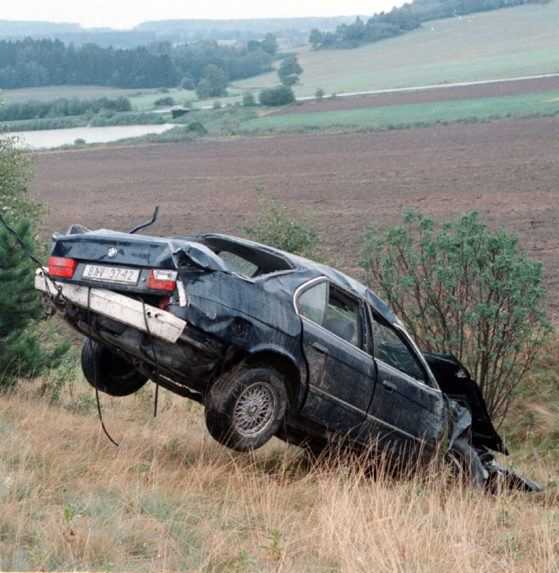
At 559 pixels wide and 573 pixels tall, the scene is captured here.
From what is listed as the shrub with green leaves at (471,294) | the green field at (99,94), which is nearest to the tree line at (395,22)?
the green field at (99,94)

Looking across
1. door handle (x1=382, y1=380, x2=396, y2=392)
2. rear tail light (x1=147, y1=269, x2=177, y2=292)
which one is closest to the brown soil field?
door handle (x1=382, y1=380, x2=396, y2=392)

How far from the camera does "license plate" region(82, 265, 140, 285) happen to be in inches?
282

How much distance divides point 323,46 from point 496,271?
17408 centimetres

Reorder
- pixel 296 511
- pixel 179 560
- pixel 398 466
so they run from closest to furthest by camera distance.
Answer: pixel 179 560, pixel 296 511, pixel 398 466

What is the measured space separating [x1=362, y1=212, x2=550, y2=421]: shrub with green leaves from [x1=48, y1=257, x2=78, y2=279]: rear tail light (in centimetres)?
560

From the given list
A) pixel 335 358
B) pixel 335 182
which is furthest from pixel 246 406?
pixel 335 182

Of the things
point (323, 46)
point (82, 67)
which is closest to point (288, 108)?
point (82, 67)

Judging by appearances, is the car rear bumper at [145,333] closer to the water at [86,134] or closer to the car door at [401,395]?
the car door at [401,395]

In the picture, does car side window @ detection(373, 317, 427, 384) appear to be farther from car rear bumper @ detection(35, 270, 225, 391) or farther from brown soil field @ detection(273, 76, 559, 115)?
brown soil field @ detection(273, 76, 559, 115)

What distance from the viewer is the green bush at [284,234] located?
19.5 m

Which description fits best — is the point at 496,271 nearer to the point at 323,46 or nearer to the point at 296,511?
the point at 296,511

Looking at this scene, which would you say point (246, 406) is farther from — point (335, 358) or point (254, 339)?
point (335, 358)

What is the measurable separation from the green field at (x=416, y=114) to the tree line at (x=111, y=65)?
5086 centimetres

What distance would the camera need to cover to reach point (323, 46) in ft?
595
